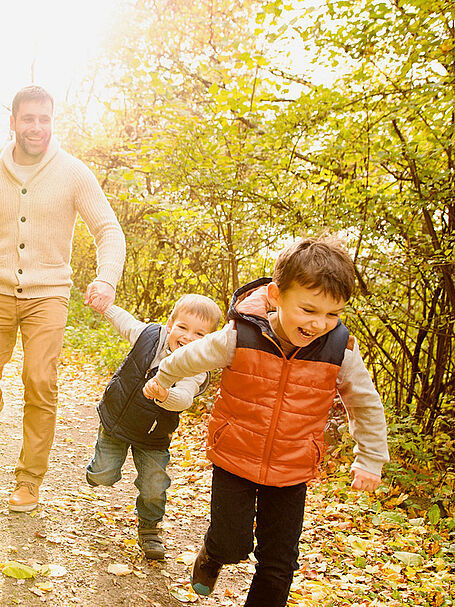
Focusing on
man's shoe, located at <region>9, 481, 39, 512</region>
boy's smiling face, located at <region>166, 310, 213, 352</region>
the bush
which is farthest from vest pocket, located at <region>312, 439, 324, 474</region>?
the bush

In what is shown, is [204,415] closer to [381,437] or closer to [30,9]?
[381,437]

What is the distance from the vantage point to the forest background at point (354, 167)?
5.25 m

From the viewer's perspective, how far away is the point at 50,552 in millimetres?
3162

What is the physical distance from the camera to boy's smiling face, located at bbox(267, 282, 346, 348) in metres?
2.41

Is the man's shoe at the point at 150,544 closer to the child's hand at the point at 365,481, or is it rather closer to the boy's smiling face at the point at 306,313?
the child's hand at the point at 365,481

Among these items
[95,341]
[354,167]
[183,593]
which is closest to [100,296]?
[183,593]

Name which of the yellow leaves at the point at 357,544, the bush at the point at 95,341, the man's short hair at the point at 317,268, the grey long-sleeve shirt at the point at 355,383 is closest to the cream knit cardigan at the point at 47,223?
the grey long-sleeve shirt at the point at 355,383

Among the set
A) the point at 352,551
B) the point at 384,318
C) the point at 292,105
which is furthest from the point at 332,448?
the point at 292,105

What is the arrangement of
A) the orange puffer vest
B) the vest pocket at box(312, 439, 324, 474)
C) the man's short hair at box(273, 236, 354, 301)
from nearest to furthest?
1. the man's short hair at box(273, 236, 354, 301)
2. the orange puffer vest
3. the vest pocket at box(312, 439, 324, 474)

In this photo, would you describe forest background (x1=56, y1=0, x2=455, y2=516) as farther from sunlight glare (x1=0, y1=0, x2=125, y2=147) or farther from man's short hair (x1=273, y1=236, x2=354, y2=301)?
sunlight glare (x1=0, y1=0, x2=125, y2=147)

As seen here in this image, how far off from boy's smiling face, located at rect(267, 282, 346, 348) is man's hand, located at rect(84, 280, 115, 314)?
1346 mm

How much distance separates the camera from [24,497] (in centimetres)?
356

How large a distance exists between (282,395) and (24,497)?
6.58 ft

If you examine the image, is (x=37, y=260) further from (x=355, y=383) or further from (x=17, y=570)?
(x=355, y=383)
